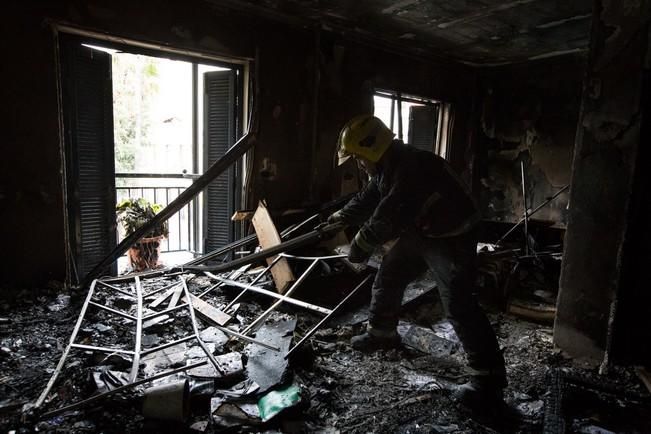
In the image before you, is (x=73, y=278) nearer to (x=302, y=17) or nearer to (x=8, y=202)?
(x=8, y=202)

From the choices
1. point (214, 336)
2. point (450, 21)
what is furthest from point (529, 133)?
point (214, 336)

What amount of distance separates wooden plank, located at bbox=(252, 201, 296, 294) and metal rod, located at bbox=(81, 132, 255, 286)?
1.94ft

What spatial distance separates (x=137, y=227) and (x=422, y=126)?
4790mm

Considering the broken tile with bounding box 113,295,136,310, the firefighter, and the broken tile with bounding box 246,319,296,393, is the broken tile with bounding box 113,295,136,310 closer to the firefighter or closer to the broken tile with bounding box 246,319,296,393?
the broken tile with bounding box 246,319,296,393

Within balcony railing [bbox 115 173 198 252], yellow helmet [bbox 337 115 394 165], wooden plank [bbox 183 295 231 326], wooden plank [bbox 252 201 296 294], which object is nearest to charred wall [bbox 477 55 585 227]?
wooden plank [bbox 252 201 296 294]

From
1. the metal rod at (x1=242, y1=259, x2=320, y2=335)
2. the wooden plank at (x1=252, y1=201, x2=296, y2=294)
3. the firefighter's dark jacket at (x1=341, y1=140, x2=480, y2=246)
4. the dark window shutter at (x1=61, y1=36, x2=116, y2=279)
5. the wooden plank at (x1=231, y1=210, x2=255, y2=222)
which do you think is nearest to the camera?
the firefighter's dark jacket at (x1=341, y1=140, x2=480, y2=246)

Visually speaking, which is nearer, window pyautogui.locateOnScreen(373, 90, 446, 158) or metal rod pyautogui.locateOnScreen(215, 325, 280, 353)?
metal rod pyautogui.locateOnScreen(215, 325, 280, 353)

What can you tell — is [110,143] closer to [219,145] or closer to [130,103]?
[219,145]

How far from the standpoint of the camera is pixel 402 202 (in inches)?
97.3

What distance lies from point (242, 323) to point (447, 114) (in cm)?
527

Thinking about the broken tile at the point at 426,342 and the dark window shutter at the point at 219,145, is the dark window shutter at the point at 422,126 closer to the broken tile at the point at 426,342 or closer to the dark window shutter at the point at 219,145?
the dark window shutter at the point at 219,145

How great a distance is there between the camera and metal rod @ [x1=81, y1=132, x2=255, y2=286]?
3663mm

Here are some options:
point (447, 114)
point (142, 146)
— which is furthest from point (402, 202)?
point (142, 146)

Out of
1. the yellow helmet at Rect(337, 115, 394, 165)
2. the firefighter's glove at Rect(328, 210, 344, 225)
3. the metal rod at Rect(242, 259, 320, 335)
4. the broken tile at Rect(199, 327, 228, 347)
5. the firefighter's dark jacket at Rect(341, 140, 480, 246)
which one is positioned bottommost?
the broken tile at Rect(199, 327, 228, 347)
